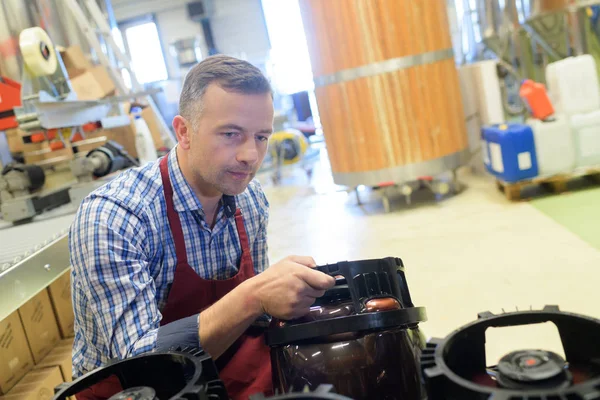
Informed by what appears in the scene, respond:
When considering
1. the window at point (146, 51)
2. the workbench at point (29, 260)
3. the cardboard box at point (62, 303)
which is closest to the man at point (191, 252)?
the workbench at point (29, 260)

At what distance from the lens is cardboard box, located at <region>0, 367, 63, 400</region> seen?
159 cm

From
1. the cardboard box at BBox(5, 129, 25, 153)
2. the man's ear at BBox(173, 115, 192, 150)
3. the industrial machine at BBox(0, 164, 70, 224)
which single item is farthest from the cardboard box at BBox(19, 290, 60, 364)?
the cardboard box at BBox(5, 129, 25, 153)

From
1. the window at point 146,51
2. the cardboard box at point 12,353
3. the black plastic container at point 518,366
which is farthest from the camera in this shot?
the window at point 146,51

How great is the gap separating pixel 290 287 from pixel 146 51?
1022cm

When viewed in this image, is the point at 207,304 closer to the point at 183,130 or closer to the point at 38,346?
the point at 183,130

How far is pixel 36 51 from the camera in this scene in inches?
88.3

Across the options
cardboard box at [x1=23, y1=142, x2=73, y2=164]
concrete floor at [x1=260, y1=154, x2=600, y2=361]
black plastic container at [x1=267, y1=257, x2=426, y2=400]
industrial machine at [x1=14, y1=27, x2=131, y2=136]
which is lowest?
A: concrete floor at [x1=260, y1=154, x2=600, y2=361]

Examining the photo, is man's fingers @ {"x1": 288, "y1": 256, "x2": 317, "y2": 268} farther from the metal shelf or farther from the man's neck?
the metal shelf

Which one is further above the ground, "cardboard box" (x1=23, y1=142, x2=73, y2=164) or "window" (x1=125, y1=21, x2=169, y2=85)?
"window" (x1=125, y1=21, x2=169, y2=85)

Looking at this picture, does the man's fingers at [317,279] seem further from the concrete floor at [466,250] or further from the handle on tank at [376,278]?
the concrete floor at [466,250]

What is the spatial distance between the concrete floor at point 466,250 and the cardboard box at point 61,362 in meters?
1.23

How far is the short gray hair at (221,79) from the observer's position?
1128 mm

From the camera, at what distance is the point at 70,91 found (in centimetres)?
250

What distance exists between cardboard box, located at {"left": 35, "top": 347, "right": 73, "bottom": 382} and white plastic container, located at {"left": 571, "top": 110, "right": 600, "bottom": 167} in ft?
10.1
